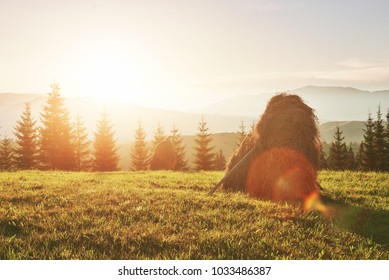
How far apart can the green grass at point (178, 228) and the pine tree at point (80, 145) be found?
31.6m

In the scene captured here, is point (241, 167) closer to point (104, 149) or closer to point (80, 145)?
point (80, 145)

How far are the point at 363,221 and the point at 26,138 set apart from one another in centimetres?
3697

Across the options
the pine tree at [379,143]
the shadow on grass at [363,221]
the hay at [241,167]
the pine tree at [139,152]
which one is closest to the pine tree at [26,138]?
the pine tree at [139,152]

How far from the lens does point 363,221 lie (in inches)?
291

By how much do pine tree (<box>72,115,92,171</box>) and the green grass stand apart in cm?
3162

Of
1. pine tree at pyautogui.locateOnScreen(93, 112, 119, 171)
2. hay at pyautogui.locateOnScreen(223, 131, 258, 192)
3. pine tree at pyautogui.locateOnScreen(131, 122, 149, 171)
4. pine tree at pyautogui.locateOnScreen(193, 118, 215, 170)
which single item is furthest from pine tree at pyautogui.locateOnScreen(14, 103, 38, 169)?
hay at pyautogui.locateOnScreen(223, 131, 258, 192)

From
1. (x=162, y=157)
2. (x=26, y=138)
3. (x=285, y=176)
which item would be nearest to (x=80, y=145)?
(x=26, y=138)

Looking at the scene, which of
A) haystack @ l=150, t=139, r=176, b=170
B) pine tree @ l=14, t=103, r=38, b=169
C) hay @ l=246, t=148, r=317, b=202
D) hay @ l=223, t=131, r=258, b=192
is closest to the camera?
hay @ l=246, t=148, r=317, b=202

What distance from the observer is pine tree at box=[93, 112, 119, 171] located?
161ft

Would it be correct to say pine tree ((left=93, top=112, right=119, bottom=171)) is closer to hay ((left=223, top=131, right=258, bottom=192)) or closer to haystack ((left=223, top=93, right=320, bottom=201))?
hay ((left=223, top=131, right=258, bottom=192))
